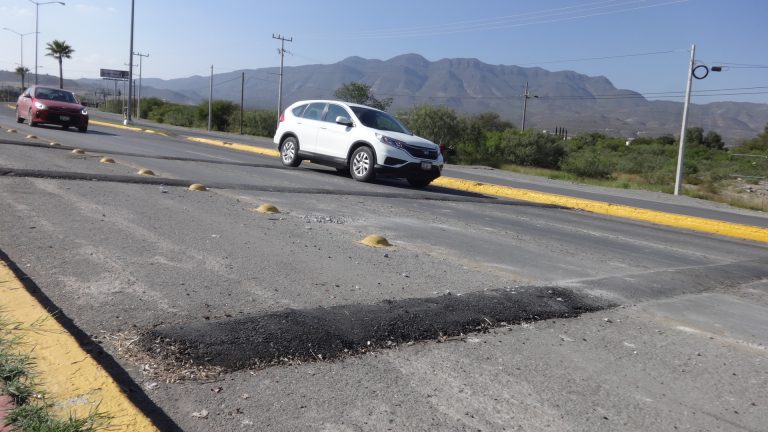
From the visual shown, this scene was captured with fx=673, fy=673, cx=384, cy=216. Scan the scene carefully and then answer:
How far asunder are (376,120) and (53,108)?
13695 millimetres

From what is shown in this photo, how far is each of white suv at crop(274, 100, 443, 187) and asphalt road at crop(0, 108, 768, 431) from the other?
4.74 meters

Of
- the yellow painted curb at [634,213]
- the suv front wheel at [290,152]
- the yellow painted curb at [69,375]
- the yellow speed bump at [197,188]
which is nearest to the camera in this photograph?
the yellow painted curb at [69,375]

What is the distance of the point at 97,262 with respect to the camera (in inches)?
204

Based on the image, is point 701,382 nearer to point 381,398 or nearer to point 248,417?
point 381,398

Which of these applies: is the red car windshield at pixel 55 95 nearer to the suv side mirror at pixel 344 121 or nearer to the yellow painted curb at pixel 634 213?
the suv side mirror at pixel 344 121

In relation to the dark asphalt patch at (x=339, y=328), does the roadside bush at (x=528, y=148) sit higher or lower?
higher

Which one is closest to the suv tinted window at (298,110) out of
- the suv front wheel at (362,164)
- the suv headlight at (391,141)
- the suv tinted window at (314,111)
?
the suv tinted window at (314,111)

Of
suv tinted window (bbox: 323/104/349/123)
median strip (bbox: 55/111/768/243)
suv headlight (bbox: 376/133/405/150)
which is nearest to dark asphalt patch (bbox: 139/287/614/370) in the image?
median strip (bbox: 55/111/768/243)

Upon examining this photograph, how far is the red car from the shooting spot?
22812mm

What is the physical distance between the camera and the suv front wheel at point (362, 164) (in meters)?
14.1

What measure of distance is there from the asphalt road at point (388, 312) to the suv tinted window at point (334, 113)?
19.8 feet

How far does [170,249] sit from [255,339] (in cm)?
242

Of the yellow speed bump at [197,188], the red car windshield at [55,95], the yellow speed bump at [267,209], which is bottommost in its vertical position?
the yellow speed bump at [267,209]

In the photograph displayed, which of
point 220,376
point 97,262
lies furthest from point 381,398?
point 97,262
